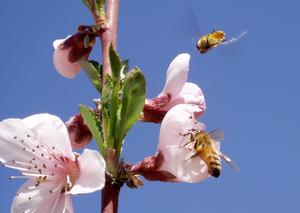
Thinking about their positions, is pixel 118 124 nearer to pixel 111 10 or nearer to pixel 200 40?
pixel 111 10

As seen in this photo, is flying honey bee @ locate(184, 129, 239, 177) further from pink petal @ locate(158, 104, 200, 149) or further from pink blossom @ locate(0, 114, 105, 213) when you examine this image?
pink blossom @ locate(0, 114, 105, 213)

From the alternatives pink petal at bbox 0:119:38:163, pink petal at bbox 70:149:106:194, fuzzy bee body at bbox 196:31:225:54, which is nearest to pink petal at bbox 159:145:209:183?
pink petal at bbox 70:149:106:194

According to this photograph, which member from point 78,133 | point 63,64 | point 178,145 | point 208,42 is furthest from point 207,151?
point 208,42

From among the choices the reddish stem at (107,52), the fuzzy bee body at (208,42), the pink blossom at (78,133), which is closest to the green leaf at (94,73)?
the reddish stem at (107,52)

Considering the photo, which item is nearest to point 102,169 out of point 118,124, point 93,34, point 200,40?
point 118,124

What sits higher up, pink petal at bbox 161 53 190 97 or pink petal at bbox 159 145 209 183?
pink petal at bbox 161 53 190 97

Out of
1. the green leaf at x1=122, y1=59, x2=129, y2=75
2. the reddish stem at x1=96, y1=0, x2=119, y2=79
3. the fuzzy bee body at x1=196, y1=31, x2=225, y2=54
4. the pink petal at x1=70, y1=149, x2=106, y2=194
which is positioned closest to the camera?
the pink petal at x1=70, y1=149, x2=106, y2=194

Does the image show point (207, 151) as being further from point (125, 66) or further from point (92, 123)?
point (125, 66)
